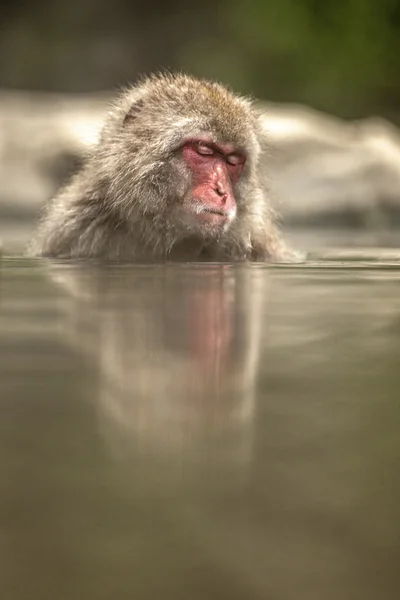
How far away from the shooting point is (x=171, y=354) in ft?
3.38

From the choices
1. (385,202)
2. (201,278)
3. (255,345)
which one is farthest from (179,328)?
(385,202)

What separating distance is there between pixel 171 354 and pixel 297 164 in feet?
25.9

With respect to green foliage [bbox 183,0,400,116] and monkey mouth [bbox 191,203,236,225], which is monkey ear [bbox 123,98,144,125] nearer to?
monkey mouth [bbox 191,203,236,225]

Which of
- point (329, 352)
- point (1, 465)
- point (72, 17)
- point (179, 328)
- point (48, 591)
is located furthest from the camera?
point (72, 17)

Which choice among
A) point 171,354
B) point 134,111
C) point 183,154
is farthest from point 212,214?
point 171,354

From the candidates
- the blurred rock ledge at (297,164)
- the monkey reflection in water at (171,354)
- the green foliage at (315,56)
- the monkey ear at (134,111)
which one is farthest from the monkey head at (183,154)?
the green foliage at (315,56)

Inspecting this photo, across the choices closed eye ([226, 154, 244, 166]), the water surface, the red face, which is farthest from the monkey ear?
the water surface

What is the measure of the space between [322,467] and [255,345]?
559mm

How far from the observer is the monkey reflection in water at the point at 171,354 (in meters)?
0.68

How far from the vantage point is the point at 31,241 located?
413cm

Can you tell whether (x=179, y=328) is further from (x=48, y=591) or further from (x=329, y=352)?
(x=48, y=591)

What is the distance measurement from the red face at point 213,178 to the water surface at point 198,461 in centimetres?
198

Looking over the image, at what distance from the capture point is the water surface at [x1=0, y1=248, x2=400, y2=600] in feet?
1.38

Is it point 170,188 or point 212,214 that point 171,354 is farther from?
point 170,188
